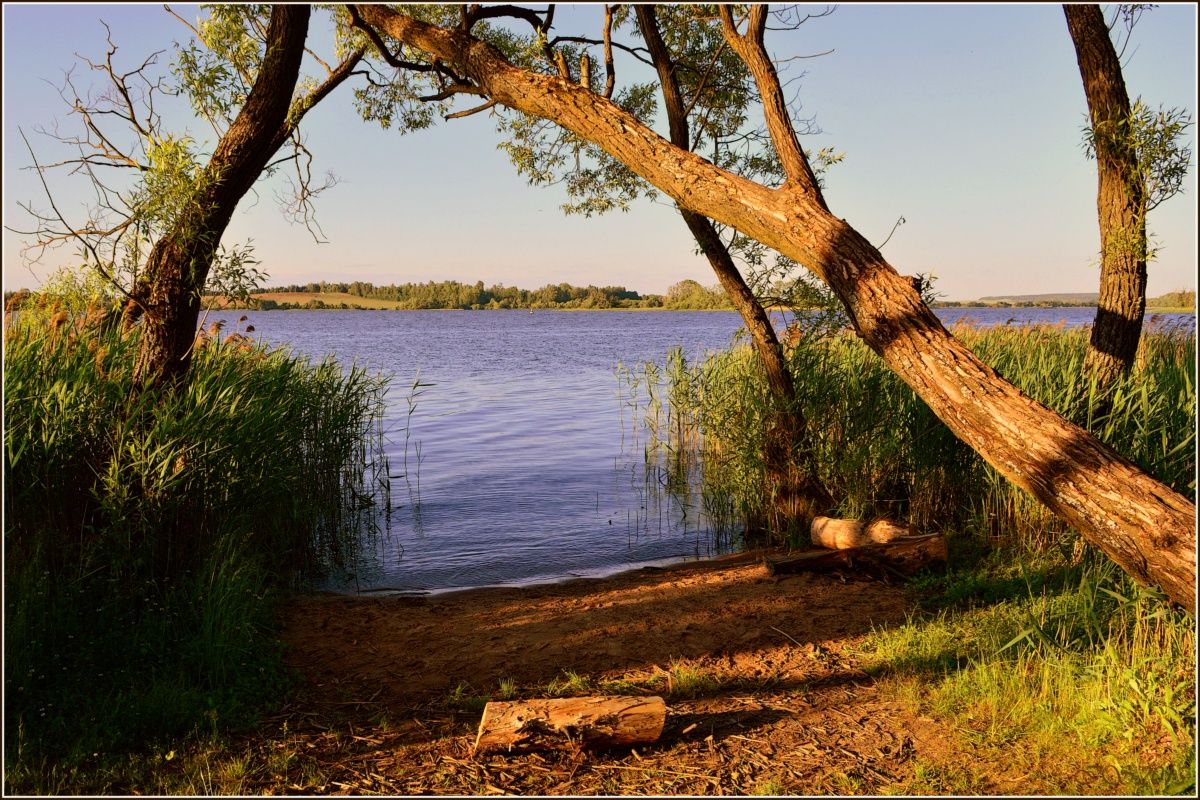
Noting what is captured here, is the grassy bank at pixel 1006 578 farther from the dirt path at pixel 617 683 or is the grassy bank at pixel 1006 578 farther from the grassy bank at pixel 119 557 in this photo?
the grassy bank at pixel 119 557

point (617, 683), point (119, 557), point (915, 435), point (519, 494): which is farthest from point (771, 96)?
point (519, 494)

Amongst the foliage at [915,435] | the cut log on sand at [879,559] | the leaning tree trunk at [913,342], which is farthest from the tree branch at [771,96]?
the cut log on sand at [879,559]

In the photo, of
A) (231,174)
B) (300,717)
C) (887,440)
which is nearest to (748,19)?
(887,440)

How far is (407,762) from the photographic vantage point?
156 inches

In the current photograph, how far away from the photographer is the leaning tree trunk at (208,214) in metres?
5.65

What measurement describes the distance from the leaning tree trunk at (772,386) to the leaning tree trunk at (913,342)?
191 cm

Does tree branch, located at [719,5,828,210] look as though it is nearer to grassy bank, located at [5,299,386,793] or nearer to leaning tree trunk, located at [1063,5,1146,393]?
leaning tree trunk, located at [1063,5,1146,393]

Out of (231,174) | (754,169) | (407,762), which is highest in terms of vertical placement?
(754,169)

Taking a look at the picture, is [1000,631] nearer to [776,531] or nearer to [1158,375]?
[776,531]

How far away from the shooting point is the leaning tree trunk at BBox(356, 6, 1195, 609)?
400 centimetres

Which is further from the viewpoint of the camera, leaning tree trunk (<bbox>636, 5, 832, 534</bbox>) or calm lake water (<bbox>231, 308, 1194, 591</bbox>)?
calm lake water (<bbox>231, 308, 1194, 591</bbox>)

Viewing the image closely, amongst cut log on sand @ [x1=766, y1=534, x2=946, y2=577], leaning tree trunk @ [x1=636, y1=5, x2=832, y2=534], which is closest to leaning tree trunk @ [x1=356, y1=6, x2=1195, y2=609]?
leaning tree trunk @ [x1=636, y1=5, x2=832, y2=534]

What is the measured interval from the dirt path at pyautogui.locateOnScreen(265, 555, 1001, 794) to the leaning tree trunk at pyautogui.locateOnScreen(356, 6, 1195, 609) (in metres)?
1.31

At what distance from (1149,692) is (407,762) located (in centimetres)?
341
